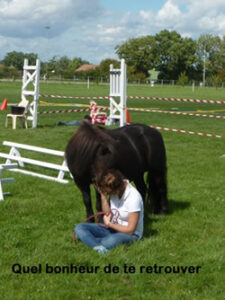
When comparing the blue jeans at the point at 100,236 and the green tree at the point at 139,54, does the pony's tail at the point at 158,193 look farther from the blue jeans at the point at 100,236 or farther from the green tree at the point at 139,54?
the green tree at the point at 139,54

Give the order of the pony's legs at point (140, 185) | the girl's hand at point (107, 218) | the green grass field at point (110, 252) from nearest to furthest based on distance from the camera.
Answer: the green grass field at point (110, 252)
the girl's hand at point (107, 218)
the pony's legs at point (140, 185)

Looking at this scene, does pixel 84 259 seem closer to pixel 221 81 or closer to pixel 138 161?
pixel 138 161

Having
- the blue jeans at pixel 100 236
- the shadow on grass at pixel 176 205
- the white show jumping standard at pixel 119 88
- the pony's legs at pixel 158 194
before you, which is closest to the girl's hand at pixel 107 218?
the blue jeans at pixel 100 236

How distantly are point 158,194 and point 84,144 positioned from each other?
70.3 inches

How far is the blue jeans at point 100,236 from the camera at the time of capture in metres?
4.80

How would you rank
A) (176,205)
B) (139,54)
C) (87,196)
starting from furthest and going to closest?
1. (139,54)
2. (176,205)
3. (87,196)

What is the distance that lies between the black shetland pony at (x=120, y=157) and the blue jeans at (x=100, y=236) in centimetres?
43

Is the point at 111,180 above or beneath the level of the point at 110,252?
above

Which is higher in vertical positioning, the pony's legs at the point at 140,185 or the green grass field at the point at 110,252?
the pony's legs at the point at 140,185

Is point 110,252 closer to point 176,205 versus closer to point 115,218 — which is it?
point 115,218

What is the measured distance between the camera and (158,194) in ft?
20.0

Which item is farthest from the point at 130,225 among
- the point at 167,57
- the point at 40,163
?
the point at 167,57

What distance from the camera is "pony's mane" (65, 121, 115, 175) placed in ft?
15.6

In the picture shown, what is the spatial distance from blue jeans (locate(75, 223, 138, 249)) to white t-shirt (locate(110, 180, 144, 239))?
0.14 meters
